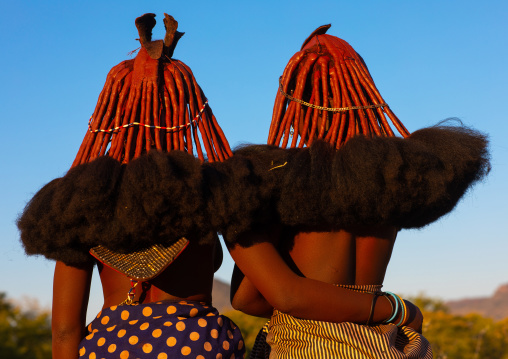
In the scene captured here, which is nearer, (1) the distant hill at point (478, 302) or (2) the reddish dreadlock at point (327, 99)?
(2) the reddish dreadlock at point (327, 99)

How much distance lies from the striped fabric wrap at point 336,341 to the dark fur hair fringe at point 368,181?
0.42 meters

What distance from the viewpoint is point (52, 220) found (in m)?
2.40

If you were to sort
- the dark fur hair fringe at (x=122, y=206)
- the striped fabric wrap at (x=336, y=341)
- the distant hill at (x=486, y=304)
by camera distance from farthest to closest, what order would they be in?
1. the distant hill at (x=486, y=304)
2. the striped fabric wrap at (x=336, y=341)
3. the dark fur hair fringe at (x=122, y=206)

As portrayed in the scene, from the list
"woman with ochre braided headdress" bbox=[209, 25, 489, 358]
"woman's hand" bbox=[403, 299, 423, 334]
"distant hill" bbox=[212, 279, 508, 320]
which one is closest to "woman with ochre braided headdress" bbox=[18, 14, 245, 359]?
"woman with ochre braided headdress" bbox=[209, 25, 489, 358]

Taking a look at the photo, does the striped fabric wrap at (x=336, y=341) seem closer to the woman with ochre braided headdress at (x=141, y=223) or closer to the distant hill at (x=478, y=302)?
the woman with ochre braided headdress at (x=141, y=223)

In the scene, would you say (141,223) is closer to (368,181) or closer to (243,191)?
(243,191)

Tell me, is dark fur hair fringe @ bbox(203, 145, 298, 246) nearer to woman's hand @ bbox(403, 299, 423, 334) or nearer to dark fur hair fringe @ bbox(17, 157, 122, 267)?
dark fur hair fringe @ bbox(17, 157, 122, 267)

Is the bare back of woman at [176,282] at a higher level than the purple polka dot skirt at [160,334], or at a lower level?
higher

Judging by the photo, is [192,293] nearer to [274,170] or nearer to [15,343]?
[274,170]

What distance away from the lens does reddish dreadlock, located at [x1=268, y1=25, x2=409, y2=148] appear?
2.91 meters

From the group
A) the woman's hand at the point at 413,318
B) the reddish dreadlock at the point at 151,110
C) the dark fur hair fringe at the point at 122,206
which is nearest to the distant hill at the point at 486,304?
the woman's hand at the point at 413,318

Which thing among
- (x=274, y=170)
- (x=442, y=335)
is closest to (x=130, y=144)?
(x=274, y=170)

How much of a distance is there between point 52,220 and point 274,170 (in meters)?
0.89

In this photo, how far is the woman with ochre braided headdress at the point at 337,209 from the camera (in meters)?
2.49
